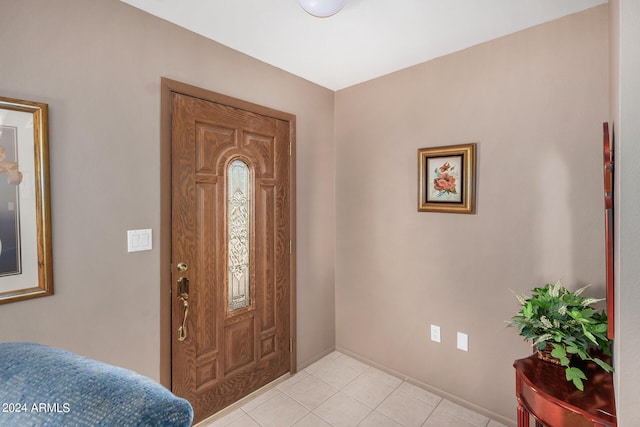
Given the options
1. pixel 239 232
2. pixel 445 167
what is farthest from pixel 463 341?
pixel 239 232

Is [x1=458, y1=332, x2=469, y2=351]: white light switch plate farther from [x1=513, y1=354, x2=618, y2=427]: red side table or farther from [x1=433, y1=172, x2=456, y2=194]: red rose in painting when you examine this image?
[x1=433, y1=172, x2=456, y2=194]: red rose in painting

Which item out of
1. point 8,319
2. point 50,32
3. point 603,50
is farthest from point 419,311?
point 50,32

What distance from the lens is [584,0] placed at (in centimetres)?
160

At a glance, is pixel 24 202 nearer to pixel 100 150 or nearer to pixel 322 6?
pixel 100 150

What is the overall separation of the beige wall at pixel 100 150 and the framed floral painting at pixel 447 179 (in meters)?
1.49

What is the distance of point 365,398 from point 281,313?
0.83m

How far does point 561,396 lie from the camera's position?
1.24 m

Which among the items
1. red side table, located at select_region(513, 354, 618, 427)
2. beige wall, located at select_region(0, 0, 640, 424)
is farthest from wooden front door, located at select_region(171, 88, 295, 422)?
red side table, located at select_region(513, 354, 618, 427)

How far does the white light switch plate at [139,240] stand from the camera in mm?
1685

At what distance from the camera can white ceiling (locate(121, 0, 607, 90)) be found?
5.43 ft

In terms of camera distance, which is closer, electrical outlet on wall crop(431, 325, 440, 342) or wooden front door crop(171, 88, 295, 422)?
wooden front door crop(171, 88, 295, 422)

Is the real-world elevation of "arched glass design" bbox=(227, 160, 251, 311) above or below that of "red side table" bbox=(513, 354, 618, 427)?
above

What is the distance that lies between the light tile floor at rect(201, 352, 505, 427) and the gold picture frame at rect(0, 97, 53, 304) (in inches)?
50.9

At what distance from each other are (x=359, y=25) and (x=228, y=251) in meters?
1.58
